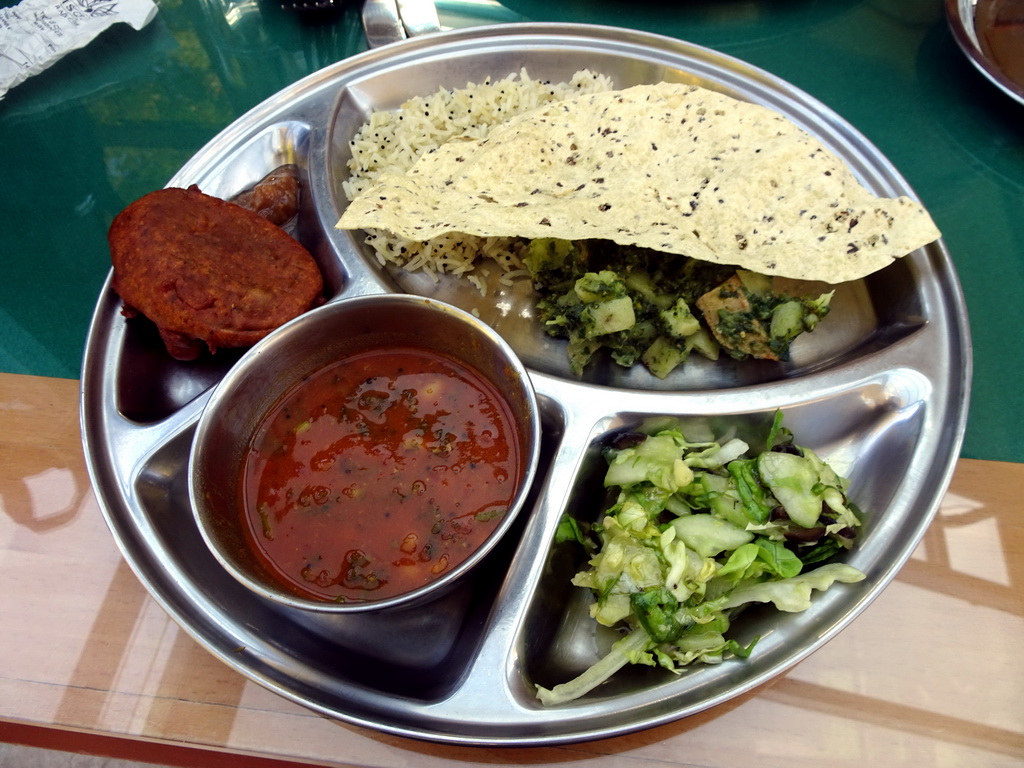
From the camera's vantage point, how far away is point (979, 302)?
6.62 feet

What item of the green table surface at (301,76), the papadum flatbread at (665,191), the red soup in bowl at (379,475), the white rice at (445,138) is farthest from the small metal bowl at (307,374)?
the green table surface at (301,76)

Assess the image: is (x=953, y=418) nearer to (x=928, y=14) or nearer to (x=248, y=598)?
(x=248, y=598)

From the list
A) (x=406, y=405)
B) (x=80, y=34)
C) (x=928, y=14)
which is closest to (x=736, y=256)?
(x=406, y=405)

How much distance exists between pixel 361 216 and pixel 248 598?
0.99 meters

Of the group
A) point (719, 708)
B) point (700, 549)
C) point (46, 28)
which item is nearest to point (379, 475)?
point (700, 549)

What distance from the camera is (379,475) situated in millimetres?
1476

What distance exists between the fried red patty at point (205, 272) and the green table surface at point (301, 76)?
551 mm

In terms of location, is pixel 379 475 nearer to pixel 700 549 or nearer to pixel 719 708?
pixel 700 549

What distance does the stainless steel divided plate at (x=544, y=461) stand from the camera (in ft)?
4.40

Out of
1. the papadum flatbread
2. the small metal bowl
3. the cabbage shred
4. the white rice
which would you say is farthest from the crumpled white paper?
the cabbage shred

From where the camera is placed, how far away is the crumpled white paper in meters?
2.60

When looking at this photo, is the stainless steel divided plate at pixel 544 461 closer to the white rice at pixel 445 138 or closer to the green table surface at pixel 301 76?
the white rice at pixel 445 138

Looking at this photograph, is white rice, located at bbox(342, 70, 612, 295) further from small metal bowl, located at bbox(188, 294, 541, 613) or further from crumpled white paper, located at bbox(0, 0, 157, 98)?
crumpled white paper, located at bbox(0, 0, 157, 98)

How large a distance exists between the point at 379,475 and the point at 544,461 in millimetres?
A: 425
